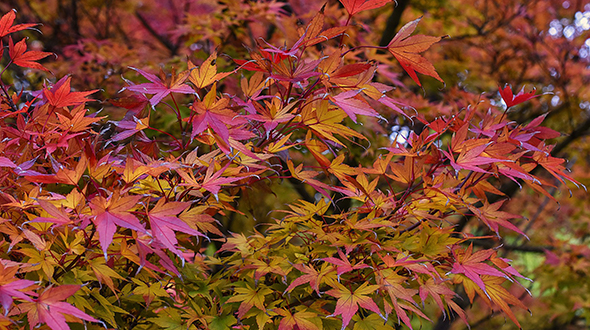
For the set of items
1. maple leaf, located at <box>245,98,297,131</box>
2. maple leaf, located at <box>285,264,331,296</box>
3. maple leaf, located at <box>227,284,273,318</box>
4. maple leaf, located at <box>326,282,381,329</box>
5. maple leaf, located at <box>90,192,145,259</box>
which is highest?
maple leaf, located at <box>245,98,297,131</box>

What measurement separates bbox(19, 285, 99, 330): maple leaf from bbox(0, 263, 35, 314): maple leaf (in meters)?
0.05

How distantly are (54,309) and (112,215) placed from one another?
26cm

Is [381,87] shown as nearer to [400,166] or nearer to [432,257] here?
[400,166]

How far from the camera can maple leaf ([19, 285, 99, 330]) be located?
1020 mm

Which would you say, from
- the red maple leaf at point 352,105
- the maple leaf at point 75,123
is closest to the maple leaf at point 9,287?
the maple leaf at point 75,123

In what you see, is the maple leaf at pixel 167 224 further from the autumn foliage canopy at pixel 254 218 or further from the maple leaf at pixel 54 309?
the maple leaf at pixel 54 309

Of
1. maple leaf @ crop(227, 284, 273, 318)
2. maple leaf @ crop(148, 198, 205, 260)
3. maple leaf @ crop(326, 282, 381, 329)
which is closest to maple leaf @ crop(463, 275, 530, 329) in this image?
maple leaf @ crop(326, 282, 381, 329)

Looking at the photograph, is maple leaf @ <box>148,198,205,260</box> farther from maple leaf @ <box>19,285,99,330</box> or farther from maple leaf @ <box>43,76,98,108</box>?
maple leaf @ <box>43,76,98,108</box>

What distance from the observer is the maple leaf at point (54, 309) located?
3.34ft

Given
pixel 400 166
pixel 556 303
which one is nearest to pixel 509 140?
pixel 400 166

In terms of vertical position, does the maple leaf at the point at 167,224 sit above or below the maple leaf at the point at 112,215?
below

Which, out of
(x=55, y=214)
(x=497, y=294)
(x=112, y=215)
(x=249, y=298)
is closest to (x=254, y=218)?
(x=249, y=298)

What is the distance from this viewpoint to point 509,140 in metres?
1.56

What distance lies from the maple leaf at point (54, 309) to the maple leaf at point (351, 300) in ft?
2.23
